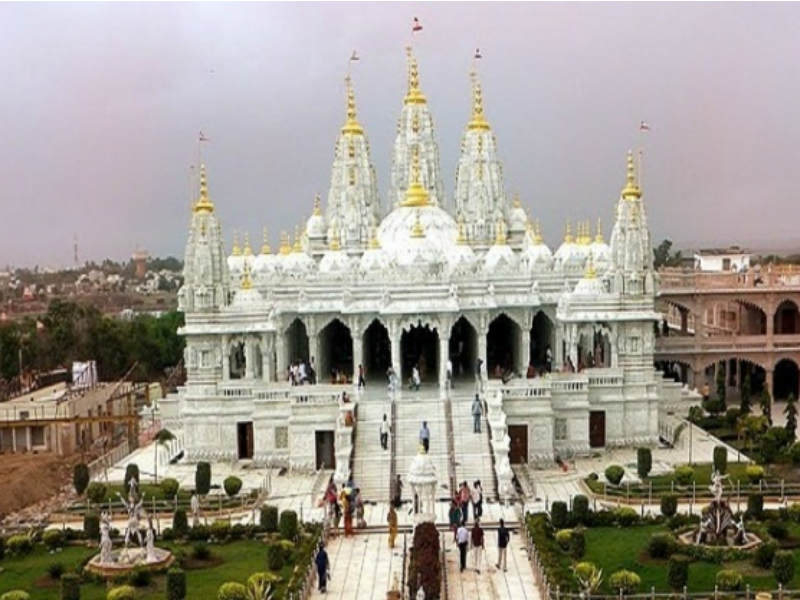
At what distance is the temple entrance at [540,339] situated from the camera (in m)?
42.8

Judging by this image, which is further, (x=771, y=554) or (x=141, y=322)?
(x=141, y=322)

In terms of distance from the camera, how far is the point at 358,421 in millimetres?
34219

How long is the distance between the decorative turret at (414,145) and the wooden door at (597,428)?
16.2 m

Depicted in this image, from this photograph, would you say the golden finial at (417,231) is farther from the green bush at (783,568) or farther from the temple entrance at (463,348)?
the green bush at (783,568)

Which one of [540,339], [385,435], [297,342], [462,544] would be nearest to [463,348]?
[540,339]

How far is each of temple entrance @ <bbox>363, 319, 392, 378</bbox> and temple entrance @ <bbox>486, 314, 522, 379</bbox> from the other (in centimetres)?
406

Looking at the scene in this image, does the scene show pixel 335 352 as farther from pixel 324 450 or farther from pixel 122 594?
pixel 122 594

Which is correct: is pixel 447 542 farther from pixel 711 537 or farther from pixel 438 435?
pixel 438 435

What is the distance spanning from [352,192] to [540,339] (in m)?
11.1

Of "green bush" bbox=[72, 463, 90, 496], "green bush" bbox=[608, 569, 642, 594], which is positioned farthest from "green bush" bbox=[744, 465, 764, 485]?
"green bush" bbox=[72, 463, 90, 496]

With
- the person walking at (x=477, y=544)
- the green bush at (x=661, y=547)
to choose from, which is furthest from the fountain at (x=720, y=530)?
the person walking at (x=477, y=544)

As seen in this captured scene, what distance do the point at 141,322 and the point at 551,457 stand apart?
34135 millimetres

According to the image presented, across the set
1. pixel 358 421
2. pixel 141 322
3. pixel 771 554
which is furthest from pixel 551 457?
pixel 141 322

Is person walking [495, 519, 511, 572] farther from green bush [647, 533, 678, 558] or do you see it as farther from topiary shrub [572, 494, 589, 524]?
topiary shrub [572, 494, 589, 524]
